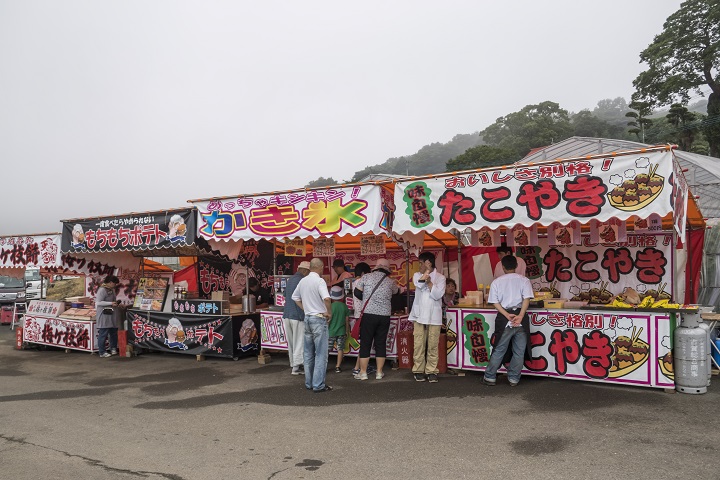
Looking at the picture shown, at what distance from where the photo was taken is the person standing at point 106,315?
1037 cm

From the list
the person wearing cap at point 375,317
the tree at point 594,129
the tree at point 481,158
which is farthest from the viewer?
the tree at point 594,129

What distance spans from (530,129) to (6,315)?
56.8 metres

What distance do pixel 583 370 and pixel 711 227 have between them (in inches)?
270

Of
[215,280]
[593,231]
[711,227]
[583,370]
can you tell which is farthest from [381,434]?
[711,227]

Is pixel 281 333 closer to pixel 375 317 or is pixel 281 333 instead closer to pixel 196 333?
pixel 196 333

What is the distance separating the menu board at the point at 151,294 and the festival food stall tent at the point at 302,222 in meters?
1.93

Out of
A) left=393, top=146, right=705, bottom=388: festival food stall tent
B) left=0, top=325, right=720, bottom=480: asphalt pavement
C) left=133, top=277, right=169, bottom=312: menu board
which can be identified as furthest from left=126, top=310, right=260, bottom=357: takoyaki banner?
left=393, top=146, right=705, bottom=388: festival food stall tent

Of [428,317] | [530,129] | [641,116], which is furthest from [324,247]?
[530,129]

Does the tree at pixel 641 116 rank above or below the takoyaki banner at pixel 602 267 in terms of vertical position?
above

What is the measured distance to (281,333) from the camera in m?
9.09

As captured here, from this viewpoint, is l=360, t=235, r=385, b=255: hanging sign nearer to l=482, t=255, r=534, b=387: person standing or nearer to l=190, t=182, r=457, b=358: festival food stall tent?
l=190, t=182, r=457, b=358: festival food stall tent

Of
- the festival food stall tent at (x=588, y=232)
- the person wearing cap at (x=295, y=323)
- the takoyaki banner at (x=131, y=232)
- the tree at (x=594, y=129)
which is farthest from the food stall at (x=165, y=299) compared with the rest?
the tree at (x=594, y=129)

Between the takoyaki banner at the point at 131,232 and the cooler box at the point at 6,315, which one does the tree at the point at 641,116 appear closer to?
the takoyaki banner at the point at 131,232

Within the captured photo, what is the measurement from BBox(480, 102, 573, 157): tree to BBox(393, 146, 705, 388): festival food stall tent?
50223 millimetres
